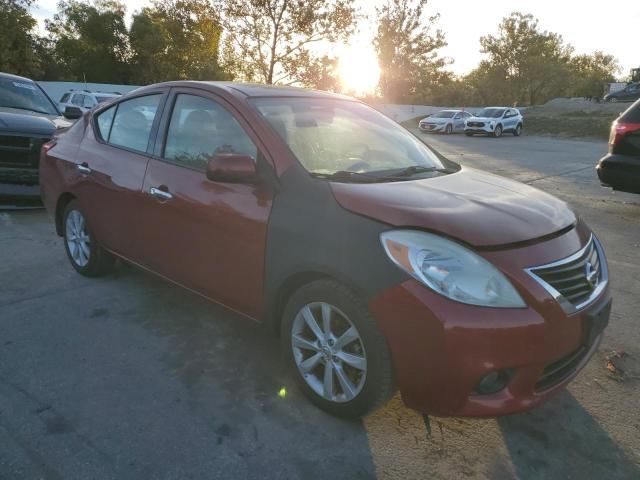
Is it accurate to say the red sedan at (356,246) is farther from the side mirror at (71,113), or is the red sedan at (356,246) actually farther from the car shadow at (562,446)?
the side mirror at (71,113)

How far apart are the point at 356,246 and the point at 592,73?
288 feet

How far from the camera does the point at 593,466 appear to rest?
2178 mm

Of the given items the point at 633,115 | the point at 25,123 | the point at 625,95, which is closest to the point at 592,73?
the point at 625,95

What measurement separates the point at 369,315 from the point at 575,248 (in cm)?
105

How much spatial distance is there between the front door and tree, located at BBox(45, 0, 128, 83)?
1810 inches

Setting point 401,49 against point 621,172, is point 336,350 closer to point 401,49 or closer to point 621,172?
point 621,172

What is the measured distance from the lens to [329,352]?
2393mm

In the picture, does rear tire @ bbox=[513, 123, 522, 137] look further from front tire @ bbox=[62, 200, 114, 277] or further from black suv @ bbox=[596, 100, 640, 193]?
front tire @ bbox=[62, 200, 114, 277]

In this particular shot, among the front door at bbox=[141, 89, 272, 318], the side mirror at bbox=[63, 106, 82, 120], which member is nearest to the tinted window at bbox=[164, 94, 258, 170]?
the front door at bbox=[141, 89, 272, 318]

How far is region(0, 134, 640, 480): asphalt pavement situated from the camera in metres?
2.13

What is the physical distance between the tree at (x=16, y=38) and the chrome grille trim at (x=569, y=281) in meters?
39.7

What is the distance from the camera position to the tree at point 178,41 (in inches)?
707

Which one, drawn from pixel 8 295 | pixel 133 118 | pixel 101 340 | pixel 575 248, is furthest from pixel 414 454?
pixel 8 295

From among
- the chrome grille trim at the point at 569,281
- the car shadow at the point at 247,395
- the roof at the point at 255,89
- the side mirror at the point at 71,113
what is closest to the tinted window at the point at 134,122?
the roof at the point at 255,89
